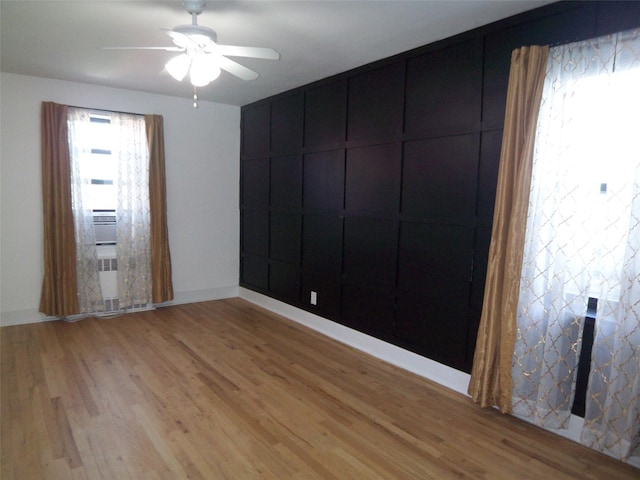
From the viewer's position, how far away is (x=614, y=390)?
216 centimetres

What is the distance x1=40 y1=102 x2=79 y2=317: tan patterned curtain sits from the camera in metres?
4.22

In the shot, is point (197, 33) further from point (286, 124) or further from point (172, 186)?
point (172, 186)

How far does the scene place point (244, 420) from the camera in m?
2.54

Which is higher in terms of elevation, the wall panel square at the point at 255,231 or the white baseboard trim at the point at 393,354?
the wall panel square at the point at 255,231

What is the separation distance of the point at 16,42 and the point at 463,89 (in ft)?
11.6

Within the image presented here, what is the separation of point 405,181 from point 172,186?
3168mm

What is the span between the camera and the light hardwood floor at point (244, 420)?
2113mm

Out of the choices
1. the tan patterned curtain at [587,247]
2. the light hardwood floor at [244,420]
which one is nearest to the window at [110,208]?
the light hardwood floor at [244,420]

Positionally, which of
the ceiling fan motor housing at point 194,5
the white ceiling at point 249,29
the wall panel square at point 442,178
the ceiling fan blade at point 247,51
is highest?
the white ceiling at point 249,29

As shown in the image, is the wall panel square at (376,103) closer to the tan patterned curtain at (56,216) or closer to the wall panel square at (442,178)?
the wall panel square at (442,178)

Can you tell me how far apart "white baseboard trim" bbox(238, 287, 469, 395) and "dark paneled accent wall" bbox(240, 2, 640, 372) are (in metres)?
0.07

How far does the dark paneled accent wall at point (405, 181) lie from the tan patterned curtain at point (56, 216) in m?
2.27

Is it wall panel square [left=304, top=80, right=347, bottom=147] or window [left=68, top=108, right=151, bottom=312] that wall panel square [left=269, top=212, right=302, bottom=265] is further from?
window [left=68, top=108, right=151, bottom=312]

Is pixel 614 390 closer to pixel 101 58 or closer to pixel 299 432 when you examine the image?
pixel 299 432
